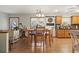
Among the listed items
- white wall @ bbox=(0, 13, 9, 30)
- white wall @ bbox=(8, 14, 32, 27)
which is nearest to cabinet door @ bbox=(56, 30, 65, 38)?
white wall @ bbox=(8, 14, 32, 27)

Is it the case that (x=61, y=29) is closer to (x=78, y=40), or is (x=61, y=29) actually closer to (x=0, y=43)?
(x=78, y=40)

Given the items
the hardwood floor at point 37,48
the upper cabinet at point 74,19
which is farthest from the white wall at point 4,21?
the upper cabinet at point 74,19

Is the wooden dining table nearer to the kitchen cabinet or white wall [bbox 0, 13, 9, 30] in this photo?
white wall [bbox 0, 13, 9, 30]

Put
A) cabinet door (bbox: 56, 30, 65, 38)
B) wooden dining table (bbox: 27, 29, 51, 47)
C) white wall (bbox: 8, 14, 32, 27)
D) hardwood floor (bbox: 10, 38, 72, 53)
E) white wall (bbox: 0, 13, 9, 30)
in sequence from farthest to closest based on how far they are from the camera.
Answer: cabinet door (bbox: 56, 30, 65, 38)
white wall (bbox: 8, 14, 32, 27)
white wall (bbox: 0, 13, 9, 30)
wooden dining table (bbox: 27, 29, 51, 47)
hardwood floor (bbox: 10, 38, 72, 53)

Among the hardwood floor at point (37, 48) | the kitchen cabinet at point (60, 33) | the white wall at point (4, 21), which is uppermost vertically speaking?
the white wall at point (4, 21)

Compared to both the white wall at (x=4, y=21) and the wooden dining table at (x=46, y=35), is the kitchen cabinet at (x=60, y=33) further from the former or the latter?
the white wall at (x=4, y=21)

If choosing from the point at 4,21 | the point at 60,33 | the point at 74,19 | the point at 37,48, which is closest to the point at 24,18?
the point at 4,21

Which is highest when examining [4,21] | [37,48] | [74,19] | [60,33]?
[74,19]

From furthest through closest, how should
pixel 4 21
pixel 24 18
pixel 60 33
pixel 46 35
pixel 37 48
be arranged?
pixel 60 33 < pixel 24 18 < pixel 4 21 < pixel 46 35 < pixel 37 48

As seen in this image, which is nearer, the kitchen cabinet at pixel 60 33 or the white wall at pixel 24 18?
the white wall at pixel 24 18

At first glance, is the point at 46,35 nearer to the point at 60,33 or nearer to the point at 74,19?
the point at 60,33

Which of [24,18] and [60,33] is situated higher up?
[24,18]

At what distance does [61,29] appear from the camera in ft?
33.3
